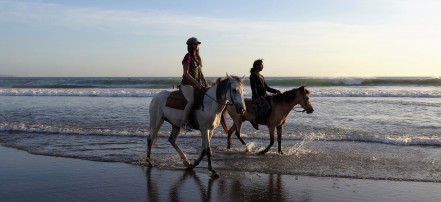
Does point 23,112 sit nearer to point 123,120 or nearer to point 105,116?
point 105,116

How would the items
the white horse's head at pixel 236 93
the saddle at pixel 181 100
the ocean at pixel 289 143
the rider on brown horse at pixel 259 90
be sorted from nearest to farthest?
the white horse's head at pixel 236 93
the saddle at pixel 181 100
the ocean at pixel 289 143
the rider on brown horse at pixel 259 90

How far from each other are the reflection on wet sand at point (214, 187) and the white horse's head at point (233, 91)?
1172mm

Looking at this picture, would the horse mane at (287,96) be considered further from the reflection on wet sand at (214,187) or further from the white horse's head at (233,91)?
the white horse's head at (233,91)

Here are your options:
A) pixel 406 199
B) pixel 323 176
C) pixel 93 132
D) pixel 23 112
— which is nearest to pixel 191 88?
pixel 323 176

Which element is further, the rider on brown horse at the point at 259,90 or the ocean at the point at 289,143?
the rider on brown horse at the point at 259,90

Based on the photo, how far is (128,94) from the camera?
28688 millimetres

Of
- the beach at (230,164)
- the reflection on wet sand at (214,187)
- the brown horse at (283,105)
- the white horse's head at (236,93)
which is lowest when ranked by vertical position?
the reflection on wet sand at (214,187)

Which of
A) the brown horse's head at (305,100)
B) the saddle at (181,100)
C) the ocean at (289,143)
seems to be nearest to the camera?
the saddle at (181,100)

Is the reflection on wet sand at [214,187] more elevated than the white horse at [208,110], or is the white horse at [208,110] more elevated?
the white horse at [208,110]

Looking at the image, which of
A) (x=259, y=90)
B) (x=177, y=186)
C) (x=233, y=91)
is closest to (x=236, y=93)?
(x=233, y=91)

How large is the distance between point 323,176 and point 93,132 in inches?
286

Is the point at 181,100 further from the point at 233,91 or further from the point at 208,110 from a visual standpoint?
the point at 233,91

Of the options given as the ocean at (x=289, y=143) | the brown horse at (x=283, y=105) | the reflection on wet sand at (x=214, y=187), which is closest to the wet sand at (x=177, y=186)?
the reflection on wet sand at (x=214, y=187)

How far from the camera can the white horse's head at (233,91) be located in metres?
6.05
